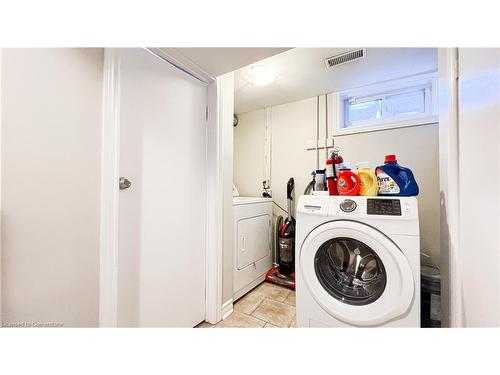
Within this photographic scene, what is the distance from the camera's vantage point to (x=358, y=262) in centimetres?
101

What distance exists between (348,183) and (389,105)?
141cm

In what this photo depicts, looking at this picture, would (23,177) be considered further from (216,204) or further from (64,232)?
(216,204)

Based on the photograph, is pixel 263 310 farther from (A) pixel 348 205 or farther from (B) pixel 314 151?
(B) pixel 314 151

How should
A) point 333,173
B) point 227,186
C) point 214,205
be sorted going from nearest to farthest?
1. point 333,173
2. point 214,205
3. point 227,186

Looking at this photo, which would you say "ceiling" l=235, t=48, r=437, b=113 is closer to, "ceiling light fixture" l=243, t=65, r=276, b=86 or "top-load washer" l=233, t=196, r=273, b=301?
"ceiling light fixture" l=243, t=65, r=276, b=86

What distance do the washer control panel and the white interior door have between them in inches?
34.7

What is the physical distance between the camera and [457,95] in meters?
0.81

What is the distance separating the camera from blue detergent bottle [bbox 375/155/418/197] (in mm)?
990

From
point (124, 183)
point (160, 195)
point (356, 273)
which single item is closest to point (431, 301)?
point (356, 273)

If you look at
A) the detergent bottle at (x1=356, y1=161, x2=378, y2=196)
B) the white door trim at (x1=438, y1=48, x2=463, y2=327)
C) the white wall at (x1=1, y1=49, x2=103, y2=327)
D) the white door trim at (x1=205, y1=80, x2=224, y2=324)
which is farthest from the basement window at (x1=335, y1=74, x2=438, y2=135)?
the white wall at (x1=1, y1=49, x2=103, y2=327)

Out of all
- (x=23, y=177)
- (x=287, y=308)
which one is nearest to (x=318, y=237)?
(x=287, y=308)

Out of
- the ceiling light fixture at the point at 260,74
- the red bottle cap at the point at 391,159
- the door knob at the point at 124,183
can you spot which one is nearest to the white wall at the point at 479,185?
the red bottle cap at the point at 391,159

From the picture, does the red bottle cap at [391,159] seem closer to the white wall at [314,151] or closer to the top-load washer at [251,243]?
the white wall at [314,151]
